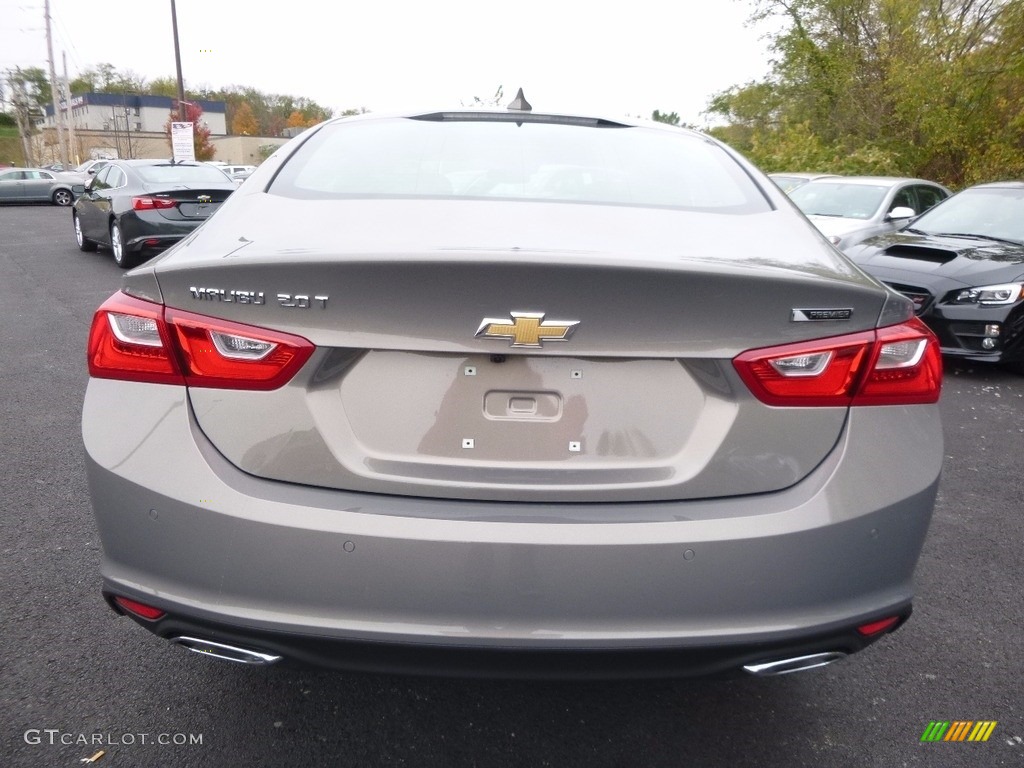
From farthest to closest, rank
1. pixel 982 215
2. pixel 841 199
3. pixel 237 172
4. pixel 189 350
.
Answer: pixel 237 172 < pixel 841 199 < pixel 982 215 < pixel 189 350

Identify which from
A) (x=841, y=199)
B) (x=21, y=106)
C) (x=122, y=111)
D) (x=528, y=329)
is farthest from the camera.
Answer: (x=122, y=111)

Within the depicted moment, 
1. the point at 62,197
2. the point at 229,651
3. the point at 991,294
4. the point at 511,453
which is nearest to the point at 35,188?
the point at 62,197

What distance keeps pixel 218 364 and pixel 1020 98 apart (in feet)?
64.0

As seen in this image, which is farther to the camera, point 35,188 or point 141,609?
point 35,188

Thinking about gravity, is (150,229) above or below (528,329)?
below

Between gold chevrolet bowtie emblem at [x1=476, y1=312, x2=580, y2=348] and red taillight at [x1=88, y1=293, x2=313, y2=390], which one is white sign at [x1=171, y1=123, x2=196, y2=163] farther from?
gold chevrolet bowtie emblem at [x1=476, y1=312, x2=580, y2=348]

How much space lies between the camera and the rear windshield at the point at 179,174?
37.7 ft

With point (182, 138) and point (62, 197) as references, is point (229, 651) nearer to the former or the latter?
point (182, 138)

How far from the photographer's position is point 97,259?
12.8 metres

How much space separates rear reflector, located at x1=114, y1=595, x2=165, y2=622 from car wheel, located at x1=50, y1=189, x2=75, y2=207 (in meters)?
33.8

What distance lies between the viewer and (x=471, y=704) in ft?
8.04

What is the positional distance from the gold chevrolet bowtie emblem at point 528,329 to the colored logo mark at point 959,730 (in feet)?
5.27

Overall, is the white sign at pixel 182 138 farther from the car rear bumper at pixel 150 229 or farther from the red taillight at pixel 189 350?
the red taillight at pixel 189 350
